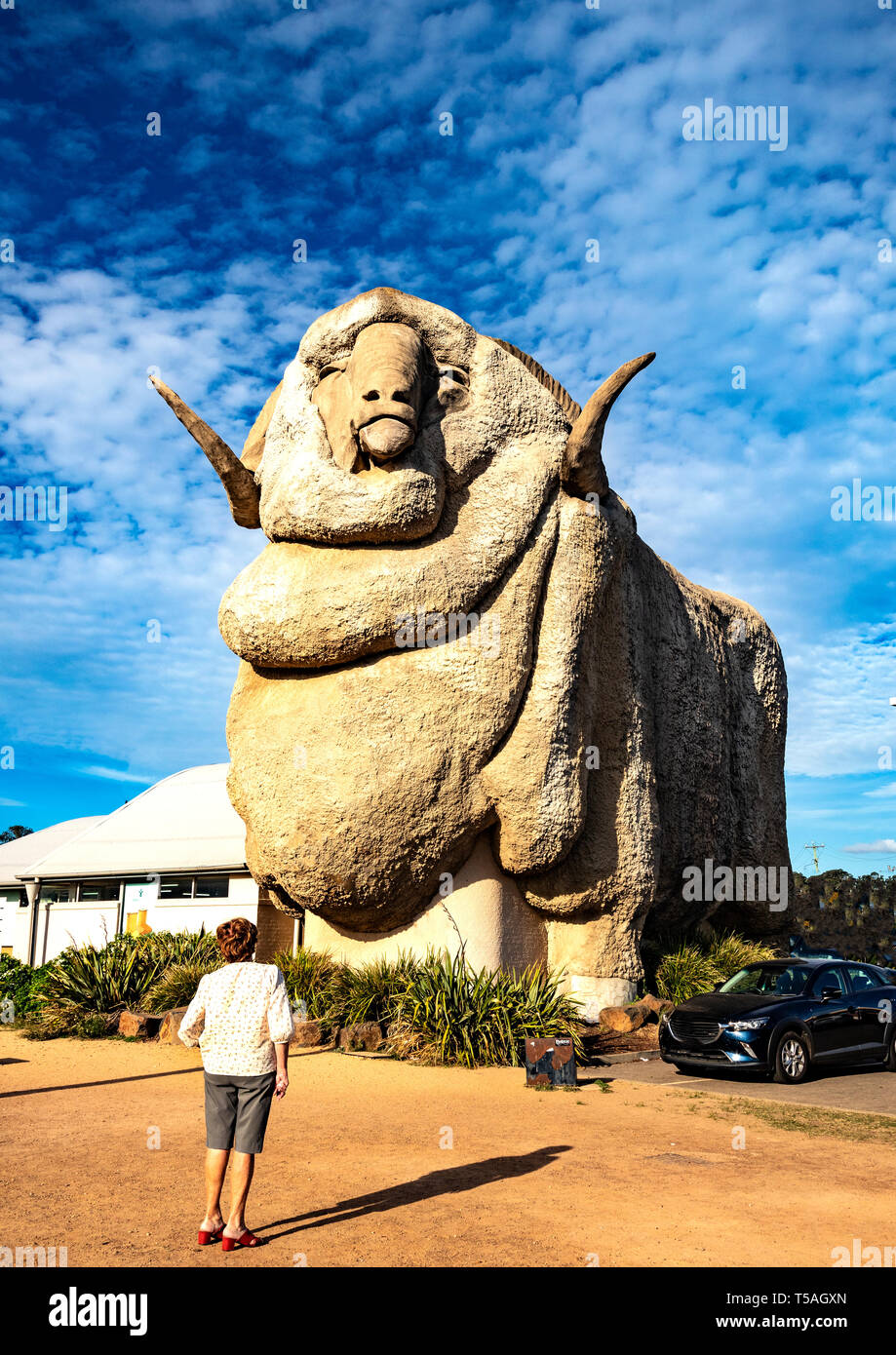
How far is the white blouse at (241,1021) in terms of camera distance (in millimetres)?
4602

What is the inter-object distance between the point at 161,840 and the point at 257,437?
11.7m

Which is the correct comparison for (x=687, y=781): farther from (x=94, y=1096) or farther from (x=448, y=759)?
(x=94, y=1096)

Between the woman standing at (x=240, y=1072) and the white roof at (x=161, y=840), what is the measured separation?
15188 millimetres

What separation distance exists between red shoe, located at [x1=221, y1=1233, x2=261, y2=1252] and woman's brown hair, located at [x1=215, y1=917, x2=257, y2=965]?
1155 millimetres

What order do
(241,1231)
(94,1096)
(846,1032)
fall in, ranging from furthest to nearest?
(846,1032) < (94,1096) < (241,1231)

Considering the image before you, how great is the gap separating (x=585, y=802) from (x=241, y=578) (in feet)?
16.0

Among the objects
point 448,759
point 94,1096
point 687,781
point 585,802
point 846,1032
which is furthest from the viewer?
point 687,781

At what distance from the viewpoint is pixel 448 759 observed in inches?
445

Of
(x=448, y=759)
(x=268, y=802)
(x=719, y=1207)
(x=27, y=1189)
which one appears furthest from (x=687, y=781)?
(x=27, y=1189)

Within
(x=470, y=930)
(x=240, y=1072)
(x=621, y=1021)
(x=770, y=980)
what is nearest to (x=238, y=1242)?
(x=240, y=1072)

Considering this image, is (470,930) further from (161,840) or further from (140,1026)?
(161,840)

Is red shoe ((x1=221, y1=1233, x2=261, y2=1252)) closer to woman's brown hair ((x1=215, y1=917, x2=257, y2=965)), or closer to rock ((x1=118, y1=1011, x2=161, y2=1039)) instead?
woman's brown hair ((x1=215, y1=917, x2=257, y2=965))

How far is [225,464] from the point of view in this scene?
12391mm
